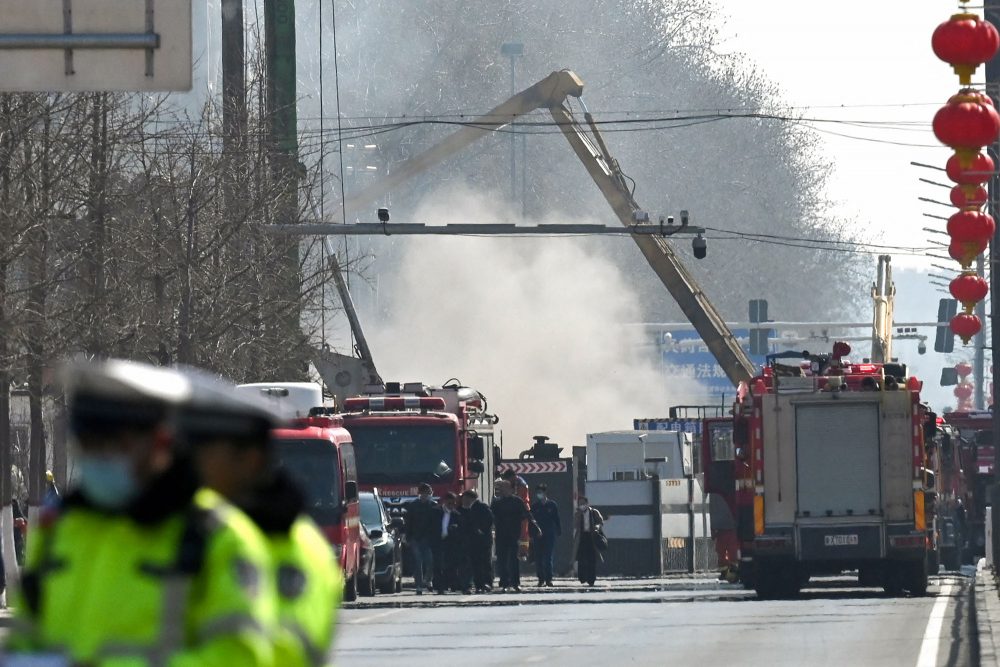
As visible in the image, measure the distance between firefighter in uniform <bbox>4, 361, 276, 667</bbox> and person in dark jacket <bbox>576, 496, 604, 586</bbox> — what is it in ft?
97.9

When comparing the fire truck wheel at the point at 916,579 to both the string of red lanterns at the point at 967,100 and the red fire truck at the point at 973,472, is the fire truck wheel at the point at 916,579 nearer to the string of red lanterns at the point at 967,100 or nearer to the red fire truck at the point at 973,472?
the string of red lanterns at the point at 967,100

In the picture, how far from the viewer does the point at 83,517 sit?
338 centimetres

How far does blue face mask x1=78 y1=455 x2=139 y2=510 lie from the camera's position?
10.7 feet

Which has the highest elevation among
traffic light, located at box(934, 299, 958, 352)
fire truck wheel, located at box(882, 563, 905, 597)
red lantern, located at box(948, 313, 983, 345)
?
traffic light, located at box(934, 299, 958, 352)

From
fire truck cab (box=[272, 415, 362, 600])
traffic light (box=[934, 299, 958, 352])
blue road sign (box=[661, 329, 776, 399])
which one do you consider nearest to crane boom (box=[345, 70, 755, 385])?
fire truck cab (box=[272, 415, 362, 600])

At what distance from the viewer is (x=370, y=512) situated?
107 feet

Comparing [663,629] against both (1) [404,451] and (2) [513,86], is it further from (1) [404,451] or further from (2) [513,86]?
(2) [513,86]

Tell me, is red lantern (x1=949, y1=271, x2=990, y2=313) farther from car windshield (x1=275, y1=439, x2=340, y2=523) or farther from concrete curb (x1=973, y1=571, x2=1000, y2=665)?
car windshield (x1=275, y1=439, x2=340, y2=523)

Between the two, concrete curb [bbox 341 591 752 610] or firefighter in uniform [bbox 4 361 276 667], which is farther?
concrete curb [bbox 341 591 752 610]

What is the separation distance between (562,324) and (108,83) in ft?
203

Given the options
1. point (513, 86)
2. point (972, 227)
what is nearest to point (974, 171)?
point (972, 227)

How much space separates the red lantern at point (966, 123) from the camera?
1861 cm

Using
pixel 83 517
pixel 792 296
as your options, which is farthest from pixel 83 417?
pixel 792 296

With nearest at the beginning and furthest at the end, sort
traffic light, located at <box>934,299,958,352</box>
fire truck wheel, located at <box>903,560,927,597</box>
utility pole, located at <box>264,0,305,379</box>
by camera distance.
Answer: fire truck wheel, located at <box>903,560,927,597</box>, utility pole, located at <box>264,0,305,379</box>, traffic light, located at <box>934,299,958,352</box>
